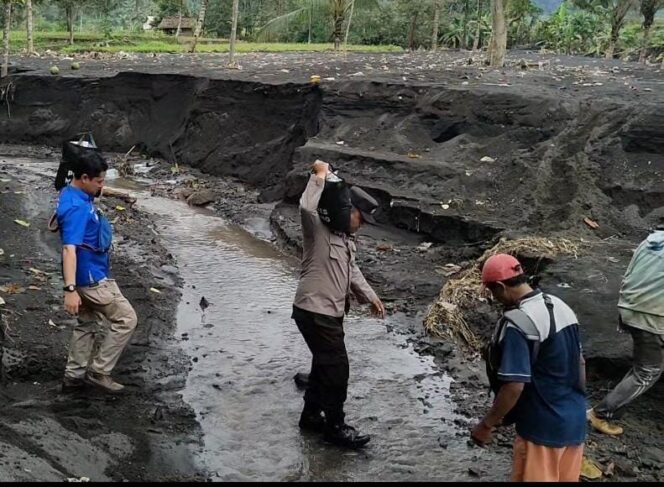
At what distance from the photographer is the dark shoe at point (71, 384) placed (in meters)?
5.86

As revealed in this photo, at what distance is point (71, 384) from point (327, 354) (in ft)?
7.30

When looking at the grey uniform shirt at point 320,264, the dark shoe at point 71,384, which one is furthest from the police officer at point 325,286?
the dark shoe at point 71,384

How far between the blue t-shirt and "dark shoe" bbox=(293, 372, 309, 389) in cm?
299

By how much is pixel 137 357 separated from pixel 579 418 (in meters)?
4.40

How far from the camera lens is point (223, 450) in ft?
18.1

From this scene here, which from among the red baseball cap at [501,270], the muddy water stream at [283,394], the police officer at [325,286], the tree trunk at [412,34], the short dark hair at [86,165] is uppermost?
the tree trunk at [412,34]

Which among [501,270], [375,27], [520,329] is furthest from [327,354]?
[375,27]

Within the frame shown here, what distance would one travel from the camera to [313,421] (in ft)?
18.8

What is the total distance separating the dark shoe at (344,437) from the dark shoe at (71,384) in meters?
2.08

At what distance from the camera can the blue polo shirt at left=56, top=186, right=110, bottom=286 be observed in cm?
542

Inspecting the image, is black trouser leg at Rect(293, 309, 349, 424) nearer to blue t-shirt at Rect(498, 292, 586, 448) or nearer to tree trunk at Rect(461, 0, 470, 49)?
blue t-shirt at Rect(498, 292, 586, 448)

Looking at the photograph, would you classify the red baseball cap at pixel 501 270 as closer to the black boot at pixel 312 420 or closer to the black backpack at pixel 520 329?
the black backpack at pixel 520 329

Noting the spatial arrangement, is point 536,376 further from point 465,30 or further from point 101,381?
point 465,30

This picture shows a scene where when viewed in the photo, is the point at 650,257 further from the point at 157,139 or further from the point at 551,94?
the point at 157,139
